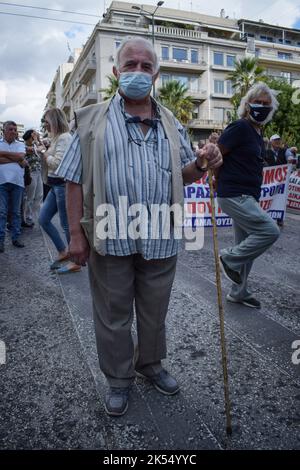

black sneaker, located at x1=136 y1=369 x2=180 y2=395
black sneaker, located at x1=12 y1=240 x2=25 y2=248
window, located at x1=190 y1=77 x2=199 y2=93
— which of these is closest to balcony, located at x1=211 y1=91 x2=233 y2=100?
window, located at x1=190 y1=77 x2=199 y2=93

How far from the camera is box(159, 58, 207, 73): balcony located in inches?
1622

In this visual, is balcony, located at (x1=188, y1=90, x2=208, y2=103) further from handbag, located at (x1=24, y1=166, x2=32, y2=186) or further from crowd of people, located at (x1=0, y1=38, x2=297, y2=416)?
crowd of people, located at (x1=0, y1=38, x2=297, y2=416)

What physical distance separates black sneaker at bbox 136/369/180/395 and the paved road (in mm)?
41

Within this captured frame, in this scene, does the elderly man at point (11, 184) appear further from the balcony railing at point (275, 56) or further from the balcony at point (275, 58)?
the balcony railing at point (275, 56)

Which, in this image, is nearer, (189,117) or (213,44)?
(189,117)

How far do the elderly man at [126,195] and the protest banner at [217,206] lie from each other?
5.04m

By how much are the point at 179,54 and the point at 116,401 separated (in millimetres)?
45397

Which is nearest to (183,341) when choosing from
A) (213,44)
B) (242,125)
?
(242,125)

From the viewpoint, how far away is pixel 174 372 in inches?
97.7

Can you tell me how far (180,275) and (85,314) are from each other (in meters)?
1.58

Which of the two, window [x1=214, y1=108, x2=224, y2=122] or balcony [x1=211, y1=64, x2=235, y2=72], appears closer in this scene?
balcony [x1=211, y1=64, x2=235, y2=72]

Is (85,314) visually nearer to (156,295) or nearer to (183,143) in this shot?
(156,295)

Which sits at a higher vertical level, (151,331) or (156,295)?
(156,295)

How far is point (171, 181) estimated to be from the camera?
210cm
